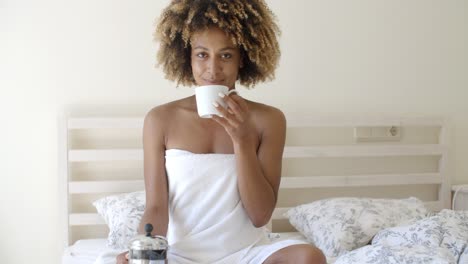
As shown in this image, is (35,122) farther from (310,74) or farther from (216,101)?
(216,101)

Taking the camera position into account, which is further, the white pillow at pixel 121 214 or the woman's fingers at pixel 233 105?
the white pillow at pixel 121 214

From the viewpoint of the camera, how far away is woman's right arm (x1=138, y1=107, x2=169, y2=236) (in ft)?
4.07

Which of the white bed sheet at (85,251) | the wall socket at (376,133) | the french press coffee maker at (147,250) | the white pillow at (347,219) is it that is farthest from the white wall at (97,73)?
the french press coffee maker at (147,250)

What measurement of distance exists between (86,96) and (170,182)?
3.75 ft

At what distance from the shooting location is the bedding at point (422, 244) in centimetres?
149

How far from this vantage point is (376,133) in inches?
102

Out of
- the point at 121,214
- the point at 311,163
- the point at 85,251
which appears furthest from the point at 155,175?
the point at 311,163

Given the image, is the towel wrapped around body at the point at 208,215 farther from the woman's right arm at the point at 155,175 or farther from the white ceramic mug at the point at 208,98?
the white ceramic mug at the point at 208,98

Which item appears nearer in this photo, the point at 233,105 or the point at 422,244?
the point at 233,105

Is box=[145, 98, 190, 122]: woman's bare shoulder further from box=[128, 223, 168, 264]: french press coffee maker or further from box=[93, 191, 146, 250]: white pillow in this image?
box=[93, 191, 146, 250]: white pillow

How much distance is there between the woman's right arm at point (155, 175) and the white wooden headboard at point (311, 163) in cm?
94

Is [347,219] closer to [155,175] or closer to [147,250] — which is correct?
[155,175]

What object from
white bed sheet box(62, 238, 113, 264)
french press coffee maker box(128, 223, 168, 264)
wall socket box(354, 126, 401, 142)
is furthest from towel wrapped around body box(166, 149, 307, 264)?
wall socket box(354, 126, 401, 142)

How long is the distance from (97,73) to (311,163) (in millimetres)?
1004
